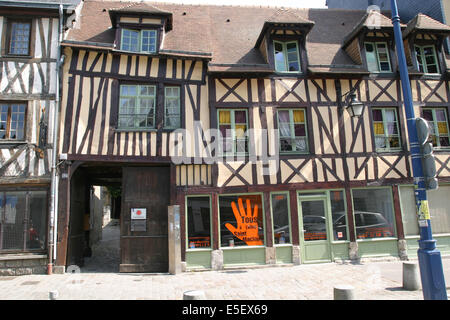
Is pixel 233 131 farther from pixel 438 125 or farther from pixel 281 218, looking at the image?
pixel 438 125

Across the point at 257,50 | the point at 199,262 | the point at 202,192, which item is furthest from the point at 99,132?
the point at 257,50

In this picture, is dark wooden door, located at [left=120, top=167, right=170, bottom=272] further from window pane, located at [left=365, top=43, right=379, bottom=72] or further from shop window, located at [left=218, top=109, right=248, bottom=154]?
window pane, located at [left=365, top=43, right=379, bottom=72]

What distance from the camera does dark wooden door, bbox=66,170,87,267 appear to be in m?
8.82

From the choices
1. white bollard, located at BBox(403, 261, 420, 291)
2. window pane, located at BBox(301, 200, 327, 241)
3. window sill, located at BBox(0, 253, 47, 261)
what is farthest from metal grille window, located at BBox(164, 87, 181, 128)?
white bollard, located at BBox(403, 261, 420, 291)

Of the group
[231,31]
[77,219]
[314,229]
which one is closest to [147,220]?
[77,219]

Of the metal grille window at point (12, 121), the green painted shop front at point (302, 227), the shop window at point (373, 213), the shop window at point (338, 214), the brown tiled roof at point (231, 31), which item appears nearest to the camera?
the metal grille window at point (12, 121)

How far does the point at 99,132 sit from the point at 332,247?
7.51 m

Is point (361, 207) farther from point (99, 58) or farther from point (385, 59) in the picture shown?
point (99, 58)

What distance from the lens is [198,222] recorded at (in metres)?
8.84

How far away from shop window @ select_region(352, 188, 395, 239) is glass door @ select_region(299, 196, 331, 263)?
3.31 feet

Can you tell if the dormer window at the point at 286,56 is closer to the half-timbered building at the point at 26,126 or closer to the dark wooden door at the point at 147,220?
the dark wooden door at the point at 147,220

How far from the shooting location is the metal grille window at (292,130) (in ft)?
31.2

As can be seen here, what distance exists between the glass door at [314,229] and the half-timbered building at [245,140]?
37mm

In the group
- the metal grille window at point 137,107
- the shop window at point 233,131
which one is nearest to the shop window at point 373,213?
the shop window at point 233,131
